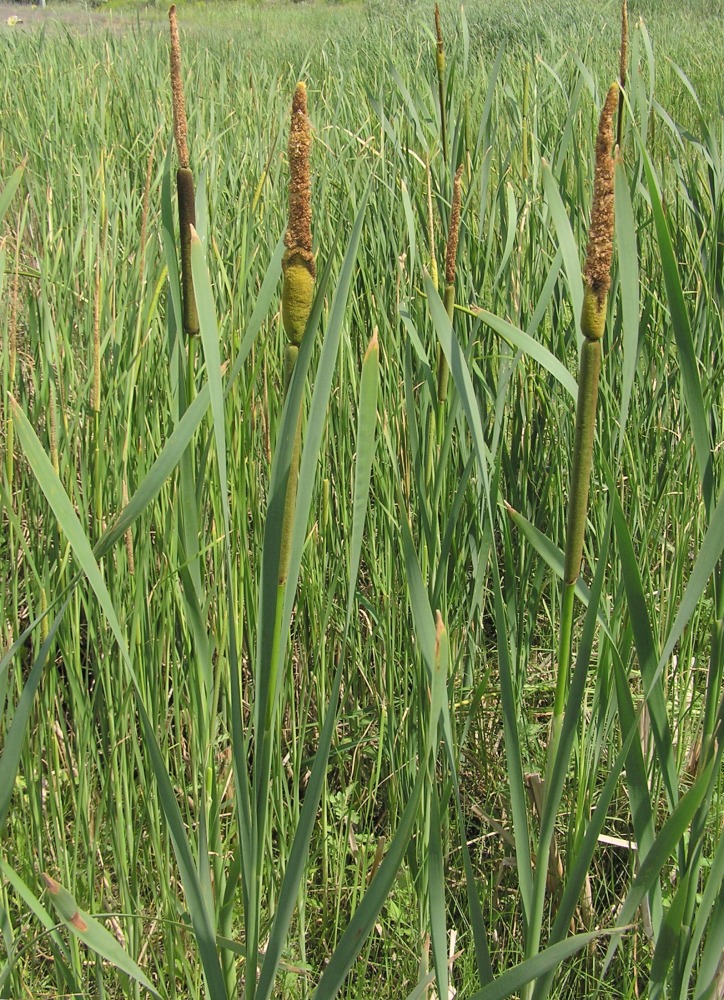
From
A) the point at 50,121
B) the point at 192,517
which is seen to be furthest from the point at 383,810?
the point at 50,121

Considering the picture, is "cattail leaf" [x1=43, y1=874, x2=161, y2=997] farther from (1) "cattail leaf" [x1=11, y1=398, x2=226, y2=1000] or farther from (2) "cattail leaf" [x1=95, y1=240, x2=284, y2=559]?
(2) "cattail leaf" [x1=95, y1=240, x2=284, y2=559]

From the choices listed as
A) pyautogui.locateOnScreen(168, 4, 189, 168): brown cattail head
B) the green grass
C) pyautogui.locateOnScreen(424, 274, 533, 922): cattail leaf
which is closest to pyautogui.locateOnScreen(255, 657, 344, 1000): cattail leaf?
the green grass

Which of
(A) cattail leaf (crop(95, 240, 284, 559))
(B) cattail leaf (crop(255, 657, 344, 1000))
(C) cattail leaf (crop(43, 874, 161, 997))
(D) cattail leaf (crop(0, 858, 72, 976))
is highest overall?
(A) cattail leaf (crop(95, 240, 284, 559))

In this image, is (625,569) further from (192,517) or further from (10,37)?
(10,37)

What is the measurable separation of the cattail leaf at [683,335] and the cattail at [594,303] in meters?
0.08

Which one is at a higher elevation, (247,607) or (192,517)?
(192,517)

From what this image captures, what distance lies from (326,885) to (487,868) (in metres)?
0.23

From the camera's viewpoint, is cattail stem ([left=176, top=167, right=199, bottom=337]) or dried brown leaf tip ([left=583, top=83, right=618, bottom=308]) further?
cattail stem ([left=176, top=167, right=199, bottom=337])

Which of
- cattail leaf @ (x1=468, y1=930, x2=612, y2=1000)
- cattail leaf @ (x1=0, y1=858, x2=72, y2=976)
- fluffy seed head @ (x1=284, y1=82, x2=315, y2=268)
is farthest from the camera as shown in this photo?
cattail leaf @ (x1=0, y1=858, x2=72, y2=976)

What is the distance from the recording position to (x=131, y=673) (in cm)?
48

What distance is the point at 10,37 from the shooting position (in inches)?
221

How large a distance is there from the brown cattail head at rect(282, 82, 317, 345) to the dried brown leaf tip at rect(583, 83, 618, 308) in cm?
13

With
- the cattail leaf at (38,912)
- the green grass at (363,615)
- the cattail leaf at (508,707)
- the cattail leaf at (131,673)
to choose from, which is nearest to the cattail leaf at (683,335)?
the green grass at (363,615)

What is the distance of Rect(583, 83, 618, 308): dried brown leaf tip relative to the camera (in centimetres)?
40
